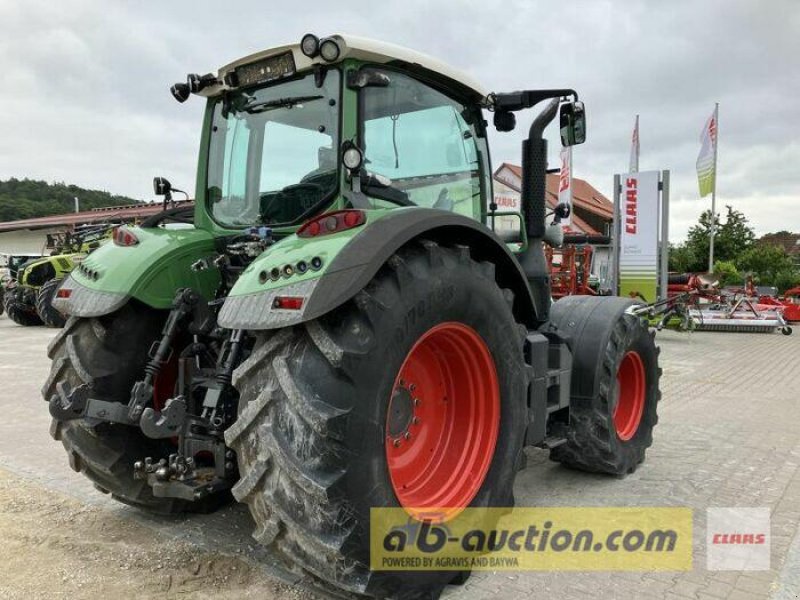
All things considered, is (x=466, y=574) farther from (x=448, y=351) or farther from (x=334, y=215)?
(x=334, y=215)

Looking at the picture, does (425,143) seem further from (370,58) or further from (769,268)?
(769,268)

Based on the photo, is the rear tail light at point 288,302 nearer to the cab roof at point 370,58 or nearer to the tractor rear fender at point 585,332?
the cab roof at point 370,58

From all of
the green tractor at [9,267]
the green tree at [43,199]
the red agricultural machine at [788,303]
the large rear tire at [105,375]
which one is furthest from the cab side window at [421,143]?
the green tree at [43,199]

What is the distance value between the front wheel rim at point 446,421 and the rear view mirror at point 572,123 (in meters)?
1.74

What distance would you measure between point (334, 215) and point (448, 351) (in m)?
0.94

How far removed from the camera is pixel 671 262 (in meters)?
31.6

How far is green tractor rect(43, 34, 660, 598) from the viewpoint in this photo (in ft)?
7.30

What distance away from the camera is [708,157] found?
2197 cm

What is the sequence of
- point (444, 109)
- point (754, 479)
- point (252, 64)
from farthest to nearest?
1. point (754, 479)
2. point (444, 109)
3. point (252, 64)

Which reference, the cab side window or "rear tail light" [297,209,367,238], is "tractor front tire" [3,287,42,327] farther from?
"rear tail light" [297,209,367,238]

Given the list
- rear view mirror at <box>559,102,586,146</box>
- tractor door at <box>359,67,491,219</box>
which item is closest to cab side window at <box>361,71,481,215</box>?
tractor door at <box>359,67,491,219</box>

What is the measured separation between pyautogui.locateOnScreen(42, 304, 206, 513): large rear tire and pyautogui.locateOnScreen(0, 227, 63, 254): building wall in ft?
123

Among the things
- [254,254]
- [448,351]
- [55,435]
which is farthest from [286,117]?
[55,435]

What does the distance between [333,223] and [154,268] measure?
1.18 meters
